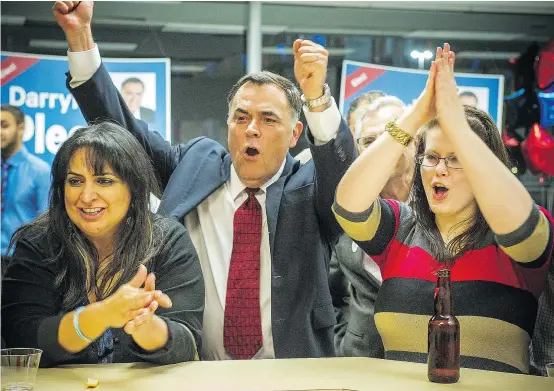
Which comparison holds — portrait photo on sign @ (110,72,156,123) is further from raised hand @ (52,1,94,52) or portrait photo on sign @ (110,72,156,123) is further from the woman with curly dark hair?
the woman with curly dark hair

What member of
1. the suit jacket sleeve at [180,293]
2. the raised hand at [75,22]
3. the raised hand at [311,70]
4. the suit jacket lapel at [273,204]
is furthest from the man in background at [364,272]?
the raised hand at [75,22]

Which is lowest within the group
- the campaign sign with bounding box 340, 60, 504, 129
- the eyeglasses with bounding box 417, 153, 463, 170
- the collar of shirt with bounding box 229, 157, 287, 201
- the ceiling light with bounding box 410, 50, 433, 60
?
the collar of shirt with bounding box 229, 157, 287, 201

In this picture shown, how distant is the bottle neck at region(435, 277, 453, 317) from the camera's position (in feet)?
6.73

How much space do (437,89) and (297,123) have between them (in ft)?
1.70

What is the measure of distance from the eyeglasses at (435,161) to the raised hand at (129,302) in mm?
899

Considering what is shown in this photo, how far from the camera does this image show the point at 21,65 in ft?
8.80

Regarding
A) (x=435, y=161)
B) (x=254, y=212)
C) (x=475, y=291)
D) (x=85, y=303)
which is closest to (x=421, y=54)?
(x=435, y=161)

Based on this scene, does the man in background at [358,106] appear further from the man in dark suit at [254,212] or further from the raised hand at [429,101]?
the raised hand at [429,101]

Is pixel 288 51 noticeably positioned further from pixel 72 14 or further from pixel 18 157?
pixel 18 157

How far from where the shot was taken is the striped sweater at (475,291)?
2.28m

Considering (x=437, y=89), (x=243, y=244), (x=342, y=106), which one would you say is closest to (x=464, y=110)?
(x=437, y=89)

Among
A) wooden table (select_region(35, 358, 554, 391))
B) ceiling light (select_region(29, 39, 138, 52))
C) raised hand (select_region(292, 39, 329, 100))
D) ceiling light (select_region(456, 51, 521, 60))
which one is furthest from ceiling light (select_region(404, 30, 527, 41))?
wooden table (select_region(35, 358, 554, 391))

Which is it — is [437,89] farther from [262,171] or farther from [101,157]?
[101,157]

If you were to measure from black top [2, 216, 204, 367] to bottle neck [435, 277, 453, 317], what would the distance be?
0.71 metres
